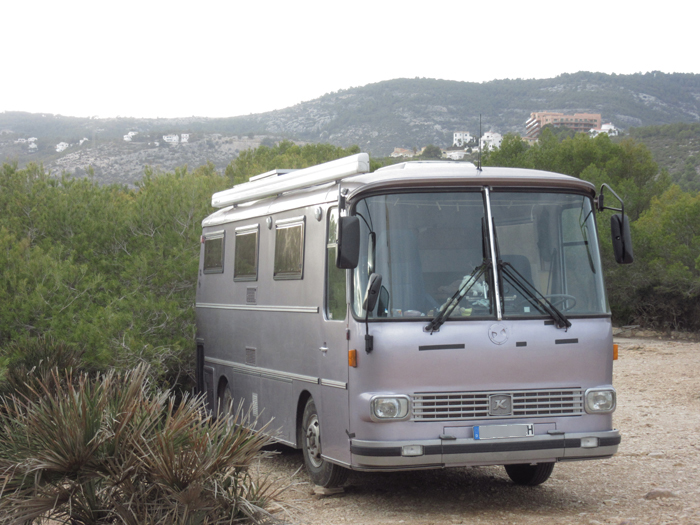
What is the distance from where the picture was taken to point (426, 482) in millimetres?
8227

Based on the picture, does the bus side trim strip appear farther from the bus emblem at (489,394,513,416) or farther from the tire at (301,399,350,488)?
the bus emblem at (489,394,513,416)

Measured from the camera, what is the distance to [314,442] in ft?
25.9

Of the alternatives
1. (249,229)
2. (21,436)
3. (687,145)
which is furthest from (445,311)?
(687,145)

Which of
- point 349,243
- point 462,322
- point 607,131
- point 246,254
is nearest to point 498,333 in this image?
point 462,322

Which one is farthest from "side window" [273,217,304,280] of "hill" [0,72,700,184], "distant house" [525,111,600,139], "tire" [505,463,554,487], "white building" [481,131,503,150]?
"distant house" [525,111,600,139]

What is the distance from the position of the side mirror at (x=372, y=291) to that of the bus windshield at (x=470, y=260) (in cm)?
12

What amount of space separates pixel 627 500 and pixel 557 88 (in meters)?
135

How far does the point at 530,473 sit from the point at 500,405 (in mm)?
1667

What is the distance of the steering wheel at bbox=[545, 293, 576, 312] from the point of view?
680 cm

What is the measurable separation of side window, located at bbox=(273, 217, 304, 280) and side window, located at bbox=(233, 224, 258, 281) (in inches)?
30.3

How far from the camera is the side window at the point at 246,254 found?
9.87 m

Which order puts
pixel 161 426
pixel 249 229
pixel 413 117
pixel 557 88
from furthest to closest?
1. pixel 557 88
2. pixel 413 117
3. pixel 249 229
4. pixel 161 426

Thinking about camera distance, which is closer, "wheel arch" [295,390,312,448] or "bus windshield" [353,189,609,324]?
"bus windshield" [353,189,609,324]

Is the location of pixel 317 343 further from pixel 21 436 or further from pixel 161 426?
pixel 21 436
